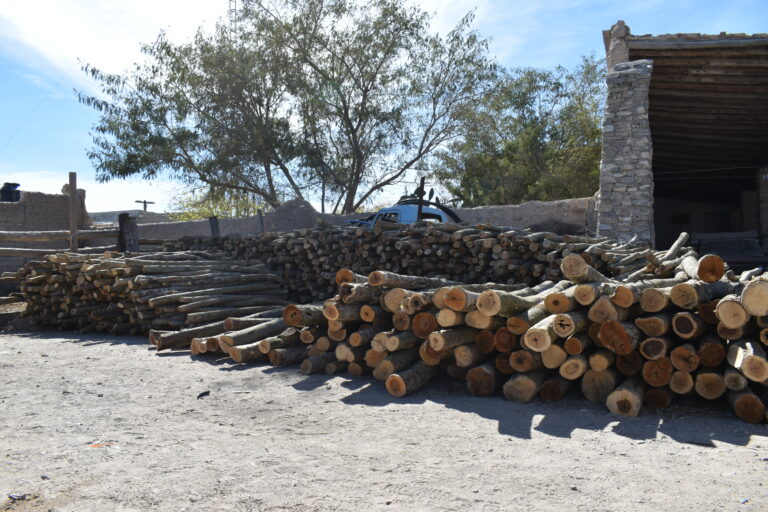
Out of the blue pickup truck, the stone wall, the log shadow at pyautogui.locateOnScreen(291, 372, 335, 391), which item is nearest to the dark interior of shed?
the stone wall

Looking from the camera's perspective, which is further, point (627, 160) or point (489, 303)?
point (627, 160)

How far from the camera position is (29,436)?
13.2 feet

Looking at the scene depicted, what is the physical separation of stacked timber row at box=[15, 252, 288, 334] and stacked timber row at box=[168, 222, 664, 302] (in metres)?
0.66

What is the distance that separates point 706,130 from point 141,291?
1352cm

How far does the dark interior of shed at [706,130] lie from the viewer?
11.4m

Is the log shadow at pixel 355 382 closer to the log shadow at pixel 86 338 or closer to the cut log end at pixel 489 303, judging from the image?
the cut log end at pixel 489 303

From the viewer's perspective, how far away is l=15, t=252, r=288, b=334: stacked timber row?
27.2 feet

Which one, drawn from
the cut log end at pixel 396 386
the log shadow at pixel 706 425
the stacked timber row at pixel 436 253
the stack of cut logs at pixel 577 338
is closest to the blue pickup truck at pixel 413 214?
the stacked timber row at pixel 436 253

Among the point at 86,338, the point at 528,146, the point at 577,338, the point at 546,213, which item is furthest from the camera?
the point at 528,146

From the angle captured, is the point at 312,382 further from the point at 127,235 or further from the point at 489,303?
the point at 127,235

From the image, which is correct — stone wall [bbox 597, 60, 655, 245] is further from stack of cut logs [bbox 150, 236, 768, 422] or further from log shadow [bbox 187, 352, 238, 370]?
log shadow [bbox 187, 352, 238, 370]

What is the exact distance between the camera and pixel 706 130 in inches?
571

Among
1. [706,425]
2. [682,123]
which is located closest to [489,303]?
[706,425]

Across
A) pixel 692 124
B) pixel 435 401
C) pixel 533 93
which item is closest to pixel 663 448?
pixel 435 401
